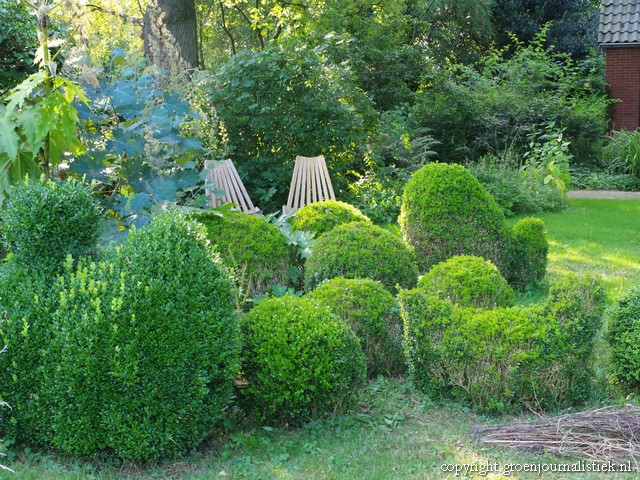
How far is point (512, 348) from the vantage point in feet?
13.9

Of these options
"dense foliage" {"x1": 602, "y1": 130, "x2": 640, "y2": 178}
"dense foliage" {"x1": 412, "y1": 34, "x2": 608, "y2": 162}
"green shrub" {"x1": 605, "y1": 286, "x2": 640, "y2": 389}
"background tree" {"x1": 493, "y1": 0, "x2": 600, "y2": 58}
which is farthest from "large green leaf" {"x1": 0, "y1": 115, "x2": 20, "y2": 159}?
"background tree" {"x1": 493, "y1": 0, "x2": 600, "y2": 58}

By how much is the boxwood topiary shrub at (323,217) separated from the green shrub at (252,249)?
1.79 ft

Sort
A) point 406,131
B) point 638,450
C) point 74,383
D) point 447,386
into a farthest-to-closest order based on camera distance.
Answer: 1. point 406,131
2. point 447,386
3. point 638,450
4. point 74,383

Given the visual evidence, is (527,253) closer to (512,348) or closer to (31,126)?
(512,348)

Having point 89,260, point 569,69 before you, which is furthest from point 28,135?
point 569,69

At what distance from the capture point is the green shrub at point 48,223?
3.78 m

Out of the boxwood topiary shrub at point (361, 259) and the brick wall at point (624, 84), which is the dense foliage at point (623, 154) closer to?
the brick wall at point (624, 84)

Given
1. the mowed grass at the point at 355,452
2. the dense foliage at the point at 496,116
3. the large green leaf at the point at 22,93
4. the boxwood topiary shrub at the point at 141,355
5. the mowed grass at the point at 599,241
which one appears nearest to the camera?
the boxwood topiary shrub at the point at 141,355

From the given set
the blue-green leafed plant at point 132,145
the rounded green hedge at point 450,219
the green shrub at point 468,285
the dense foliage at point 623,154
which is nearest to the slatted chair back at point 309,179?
the rounded green hedge at point 450,219

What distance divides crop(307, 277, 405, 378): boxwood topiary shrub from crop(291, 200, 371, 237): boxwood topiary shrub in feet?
6.12

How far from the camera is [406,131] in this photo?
1448 centimetres

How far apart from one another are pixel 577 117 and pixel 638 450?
15.3 metres

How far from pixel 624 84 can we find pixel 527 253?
14.5m

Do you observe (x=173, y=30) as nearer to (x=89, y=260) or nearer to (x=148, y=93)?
(x=148, y=93)
